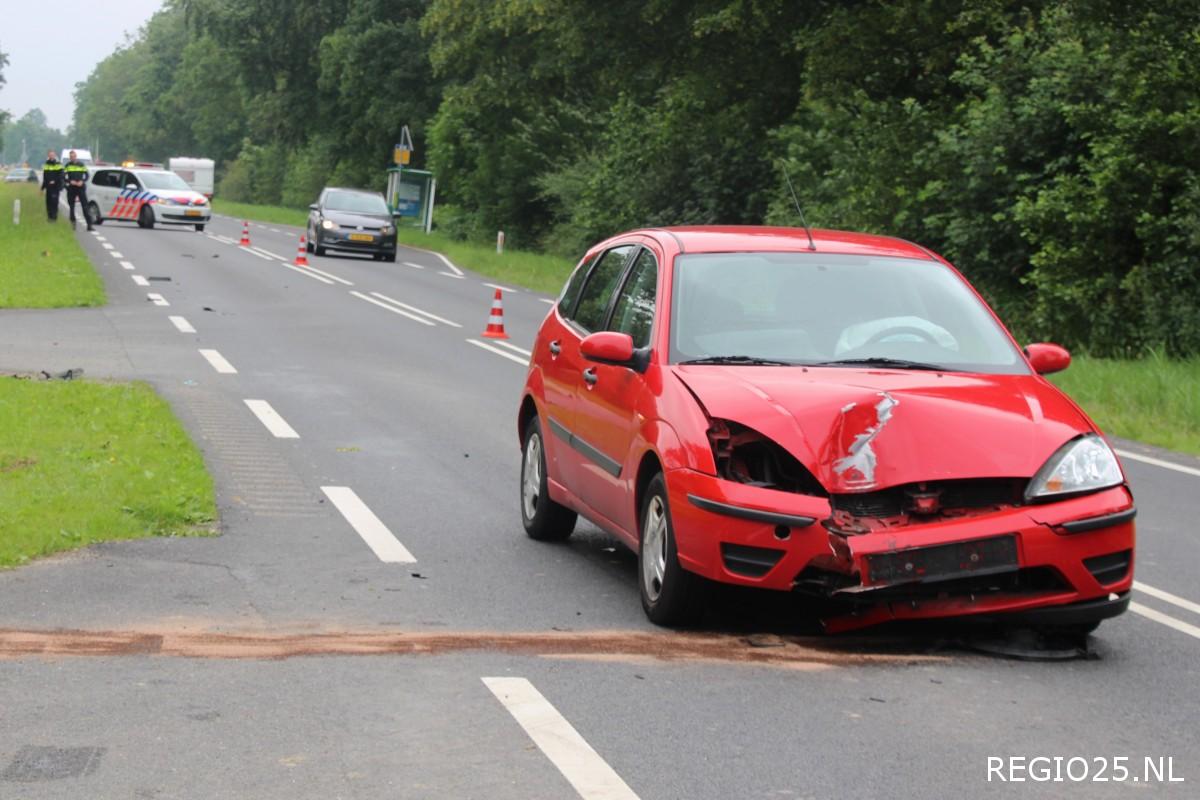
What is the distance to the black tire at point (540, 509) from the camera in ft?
29.5

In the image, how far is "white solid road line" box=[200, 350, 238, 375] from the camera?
16906 mm

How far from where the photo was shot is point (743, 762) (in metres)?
5.10

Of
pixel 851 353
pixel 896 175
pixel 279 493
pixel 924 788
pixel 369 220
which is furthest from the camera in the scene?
pixel 369 220

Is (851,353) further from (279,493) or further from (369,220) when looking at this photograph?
(369,220)

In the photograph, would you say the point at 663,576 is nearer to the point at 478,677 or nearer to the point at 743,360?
the point at 743,360

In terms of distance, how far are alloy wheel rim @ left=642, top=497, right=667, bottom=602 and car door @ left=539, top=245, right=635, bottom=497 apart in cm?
100

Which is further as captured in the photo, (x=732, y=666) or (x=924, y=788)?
(x=732, y=666)

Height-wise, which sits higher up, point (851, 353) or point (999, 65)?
point (999, 65)

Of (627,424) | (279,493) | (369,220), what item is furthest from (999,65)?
(369,220)

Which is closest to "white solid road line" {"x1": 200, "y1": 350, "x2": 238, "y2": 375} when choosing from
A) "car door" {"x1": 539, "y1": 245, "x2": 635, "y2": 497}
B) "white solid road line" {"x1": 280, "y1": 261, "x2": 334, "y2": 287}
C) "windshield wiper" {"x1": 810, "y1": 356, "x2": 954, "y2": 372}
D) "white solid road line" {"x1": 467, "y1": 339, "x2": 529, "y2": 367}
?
"white solid road line" {"x1": 467, "y1": 339, "x2": 529, "y2": 367}

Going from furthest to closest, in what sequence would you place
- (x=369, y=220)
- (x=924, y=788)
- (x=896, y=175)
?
(x=369, y=220) → (x=896, y=175) → (x=924, y=788)

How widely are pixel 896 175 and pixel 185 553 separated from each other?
1830 cm

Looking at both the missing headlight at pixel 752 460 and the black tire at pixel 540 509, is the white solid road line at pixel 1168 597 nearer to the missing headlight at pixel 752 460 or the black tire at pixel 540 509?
the missing headlight at pixel 752 460

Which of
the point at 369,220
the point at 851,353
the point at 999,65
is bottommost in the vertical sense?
the point at 369,220
